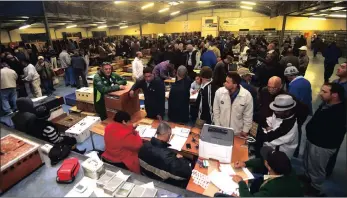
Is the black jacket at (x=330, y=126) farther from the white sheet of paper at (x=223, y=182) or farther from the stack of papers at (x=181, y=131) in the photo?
the stack of papers at (x=181, y=131)

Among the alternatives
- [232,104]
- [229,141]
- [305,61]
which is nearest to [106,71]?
[232,104]

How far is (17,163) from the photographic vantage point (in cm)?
168

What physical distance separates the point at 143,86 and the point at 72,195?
7.27ft

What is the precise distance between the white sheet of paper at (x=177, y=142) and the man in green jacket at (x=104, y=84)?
4.63 ft

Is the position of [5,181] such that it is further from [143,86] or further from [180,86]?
[180,86]

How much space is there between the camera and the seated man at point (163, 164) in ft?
6.66

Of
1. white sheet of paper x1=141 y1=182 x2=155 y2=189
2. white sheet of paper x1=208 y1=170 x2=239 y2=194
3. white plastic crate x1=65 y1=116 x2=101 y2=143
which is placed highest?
white sheet of paper x1=141 y1=182 x2=155 y2=189

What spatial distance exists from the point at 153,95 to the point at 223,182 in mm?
1949

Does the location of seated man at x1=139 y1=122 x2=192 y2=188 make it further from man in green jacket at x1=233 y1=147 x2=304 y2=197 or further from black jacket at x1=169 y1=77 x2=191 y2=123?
black jacket at x1=169 y1=77 x2=191 y2=123

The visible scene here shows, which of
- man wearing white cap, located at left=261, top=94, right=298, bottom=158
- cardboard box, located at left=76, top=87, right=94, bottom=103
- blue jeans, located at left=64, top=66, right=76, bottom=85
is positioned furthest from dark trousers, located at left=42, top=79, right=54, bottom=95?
man wearing white cap, located at left=261, top=94, right=298, bottom=158

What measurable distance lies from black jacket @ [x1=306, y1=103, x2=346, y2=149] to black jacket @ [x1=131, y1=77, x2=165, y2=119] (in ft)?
7.70

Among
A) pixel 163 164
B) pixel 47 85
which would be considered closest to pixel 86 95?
pixel 163 164

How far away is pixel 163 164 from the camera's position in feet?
6.70

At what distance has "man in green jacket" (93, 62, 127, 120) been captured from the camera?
11.4 feet
